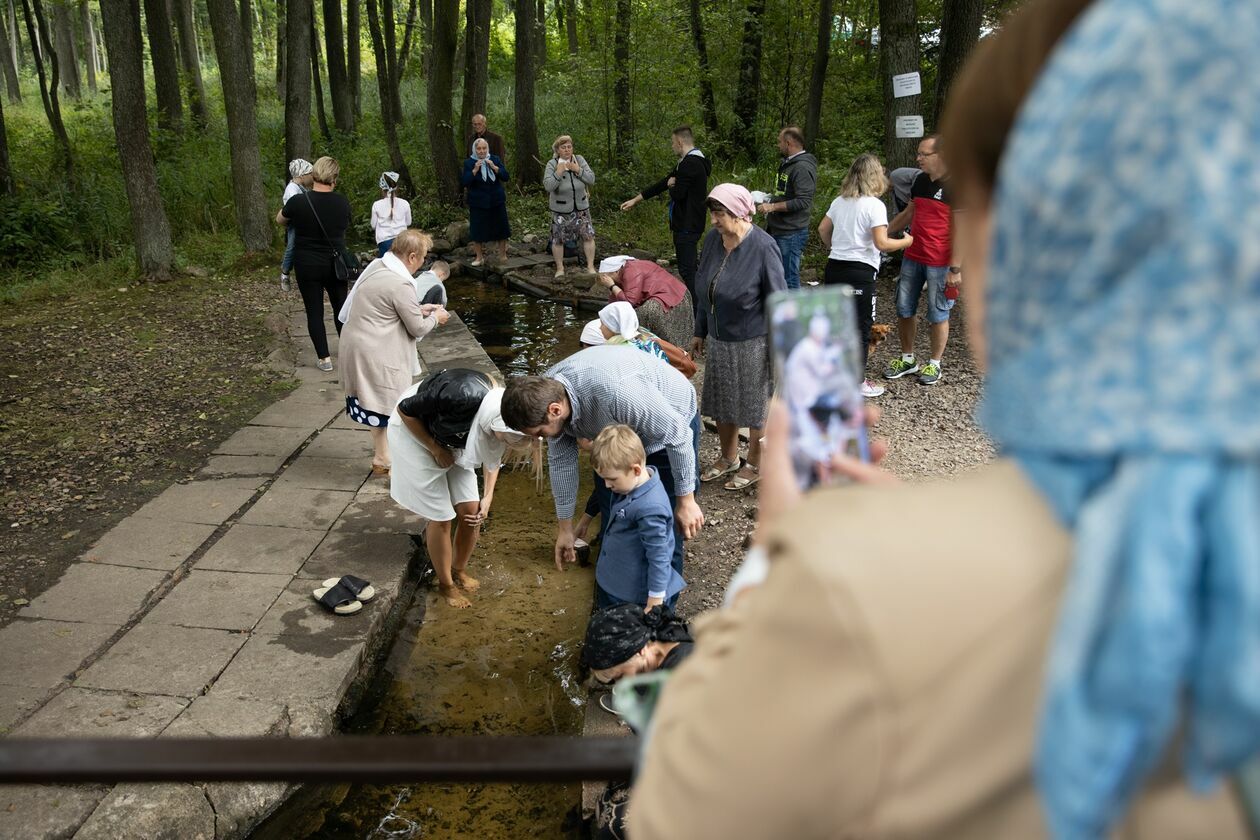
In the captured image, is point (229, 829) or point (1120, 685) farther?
point (229, 829)

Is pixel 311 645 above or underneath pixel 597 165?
underneath

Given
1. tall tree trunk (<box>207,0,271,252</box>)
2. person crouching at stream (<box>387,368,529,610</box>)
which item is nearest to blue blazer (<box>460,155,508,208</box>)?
tall tree trunk (<box>207,0,271,252</box>)

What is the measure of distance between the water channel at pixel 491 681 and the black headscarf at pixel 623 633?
0.72 meters

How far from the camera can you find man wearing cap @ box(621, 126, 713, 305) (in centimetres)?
917

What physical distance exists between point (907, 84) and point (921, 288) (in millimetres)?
3290

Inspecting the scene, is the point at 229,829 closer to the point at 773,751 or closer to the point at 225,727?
the point at 225,727

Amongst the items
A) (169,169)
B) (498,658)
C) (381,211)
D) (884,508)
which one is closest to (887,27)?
(381,211)

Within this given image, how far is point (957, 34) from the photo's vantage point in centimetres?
956

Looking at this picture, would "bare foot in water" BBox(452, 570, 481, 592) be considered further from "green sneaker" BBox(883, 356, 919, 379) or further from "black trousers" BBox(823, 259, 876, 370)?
"green sneaker" BBox(883, 356, 919, 379)

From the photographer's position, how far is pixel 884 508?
0.67 m

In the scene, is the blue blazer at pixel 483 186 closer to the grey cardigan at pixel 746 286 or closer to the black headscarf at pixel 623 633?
the grey cardigan at pixel 746 286

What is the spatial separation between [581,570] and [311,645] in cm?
167

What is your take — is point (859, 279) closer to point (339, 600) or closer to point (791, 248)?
point (791, 248)

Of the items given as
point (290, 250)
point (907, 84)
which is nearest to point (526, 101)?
point (907, 84)
